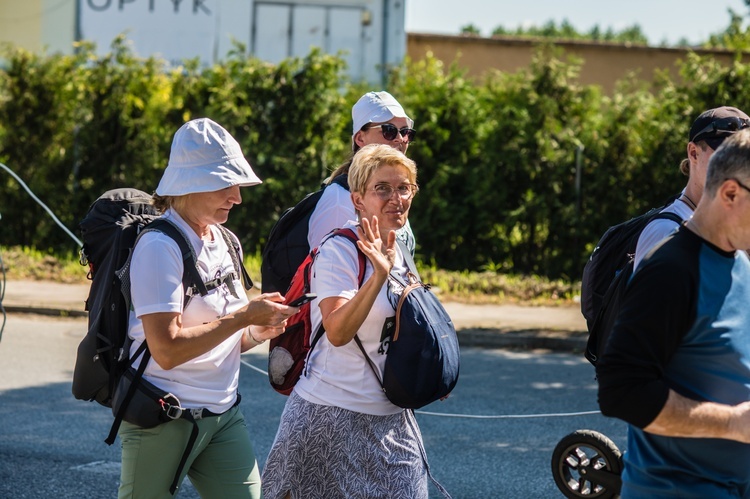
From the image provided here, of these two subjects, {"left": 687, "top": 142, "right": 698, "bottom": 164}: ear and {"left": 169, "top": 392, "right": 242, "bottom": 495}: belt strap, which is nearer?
{"left": 169, "top": 392, "right": 242, "bottom": 495}: belt strap

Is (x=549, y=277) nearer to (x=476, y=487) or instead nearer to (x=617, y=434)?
(x=617, y=434)

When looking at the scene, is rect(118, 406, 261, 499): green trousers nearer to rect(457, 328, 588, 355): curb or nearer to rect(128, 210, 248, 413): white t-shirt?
rect(128, 210, 248, 413): white t-shirt

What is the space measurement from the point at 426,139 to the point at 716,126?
1196cm

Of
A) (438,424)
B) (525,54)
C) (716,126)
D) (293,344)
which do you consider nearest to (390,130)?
(293,344)

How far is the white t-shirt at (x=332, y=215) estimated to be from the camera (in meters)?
4.32

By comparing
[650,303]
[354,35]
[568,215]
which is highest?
[354,35]

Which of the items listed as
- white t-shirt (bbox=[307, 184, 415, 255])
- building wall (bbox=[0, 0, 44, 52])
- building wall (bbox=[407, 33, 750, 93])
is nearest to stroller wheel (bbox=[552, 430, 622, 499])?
white t-shirt (bbox=[307, 184, 415, 255])

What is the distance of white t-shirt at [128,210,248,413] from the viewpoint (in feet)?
11.2

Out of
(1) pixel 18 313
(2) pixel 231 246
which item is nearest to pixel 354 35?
(1) pixel 18 313

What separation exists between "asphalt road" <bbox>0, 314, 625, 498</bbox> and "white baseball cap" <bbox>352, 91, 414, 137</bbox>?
1.59 meters

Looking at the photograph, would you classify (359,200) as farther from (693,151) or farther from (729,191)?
(729,191)

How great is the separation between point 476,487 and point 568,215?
929 centimetres

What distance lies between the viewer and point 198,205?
3607mm

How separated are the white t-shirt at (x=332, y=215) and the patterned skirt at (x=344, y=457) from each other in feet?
3.03
